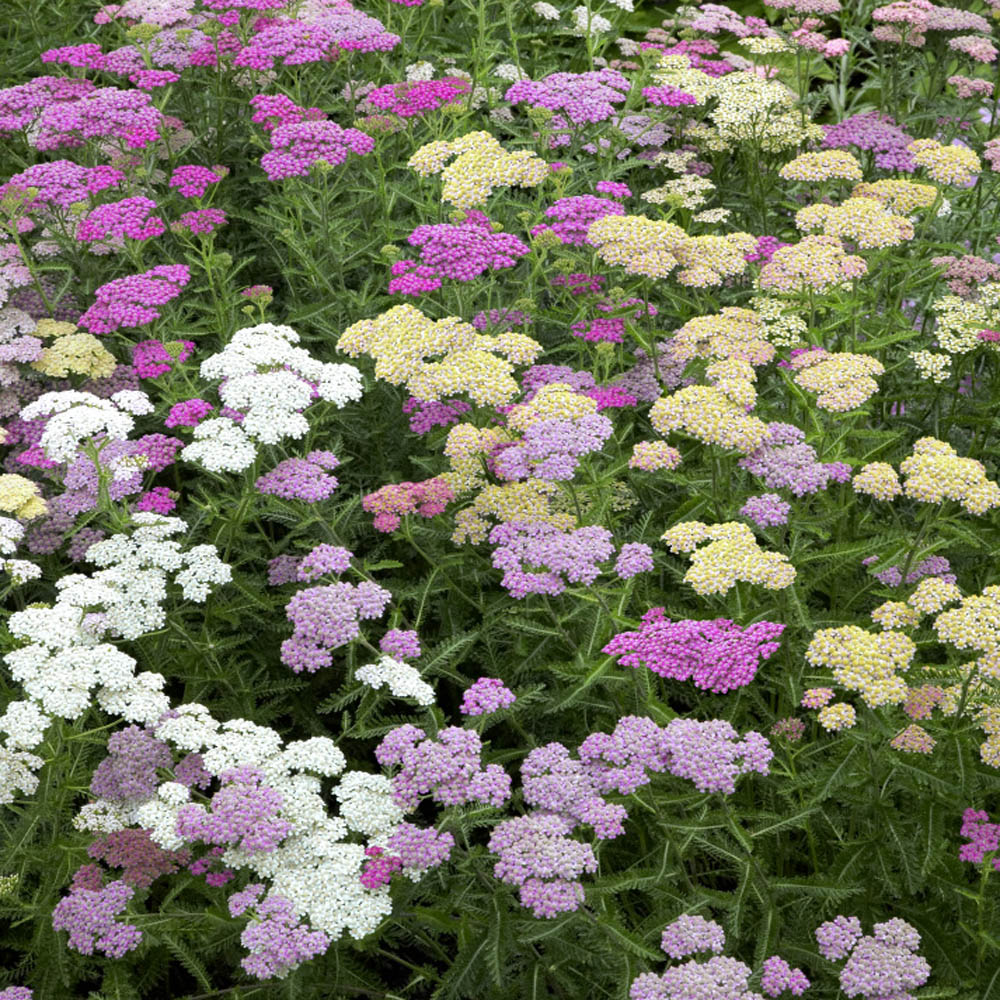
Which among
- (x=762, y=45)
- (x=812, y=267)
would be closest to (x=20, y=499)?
(x=812, y=267)

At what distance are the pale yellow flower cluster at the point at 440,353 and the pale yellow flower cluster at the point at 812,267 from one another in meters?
1.06

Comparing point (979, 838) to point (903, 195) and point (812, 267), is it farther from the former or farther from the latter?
point (903, 195)

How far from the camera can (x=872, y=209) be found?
5.28 metres

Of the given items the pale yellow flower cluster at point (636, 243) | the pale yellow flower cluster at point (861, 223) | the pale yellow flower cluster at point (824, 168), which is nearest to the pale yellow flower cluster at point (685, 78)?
the pale yellow flower cluster at point (824, 168)

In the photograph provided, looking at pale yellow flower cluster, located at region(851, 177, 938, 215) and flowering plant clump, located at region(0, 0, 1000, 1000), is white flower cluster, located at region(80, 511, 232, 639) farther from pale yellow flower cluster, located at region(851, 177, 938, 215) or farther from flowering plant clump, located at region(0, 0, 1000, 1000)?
pale yellow flower cluster, located at region(851, 177, 938, 215)

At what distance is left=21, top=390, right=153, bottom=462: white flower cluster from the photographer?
4.59 metres

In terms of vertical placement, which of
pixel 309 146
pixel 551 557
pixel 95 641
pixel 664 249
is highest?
pixel 309 146

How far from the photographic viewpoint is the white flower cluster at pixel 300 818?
10.8ft

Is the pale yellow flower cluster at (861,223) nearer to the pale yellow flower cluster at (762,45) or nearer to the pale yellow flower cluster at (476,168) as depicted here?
the pale yellow flower cluster at (476,168)

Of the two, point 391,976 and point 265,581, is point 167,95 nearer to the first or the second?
point 265,581

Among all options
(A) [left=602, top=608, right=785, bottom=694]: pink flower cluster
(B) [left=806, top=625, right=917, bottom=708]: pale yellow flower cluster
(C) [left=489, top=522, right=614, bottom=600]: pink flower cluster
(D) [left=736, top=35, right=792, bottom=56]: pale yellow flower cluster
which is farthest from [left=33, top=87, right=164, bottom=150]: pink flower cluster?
(B) [left=806, top=625, right=917, bottom=708]: pale yellow flower cluster

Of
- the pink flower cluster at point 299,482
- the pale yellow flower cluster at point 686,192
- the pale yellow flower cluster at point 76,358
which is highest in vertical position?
the pale yellow flower cluster at point 686,192

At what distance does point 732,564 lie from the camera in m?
3.81

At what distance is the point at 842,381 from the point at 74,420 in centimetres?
273
